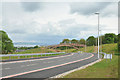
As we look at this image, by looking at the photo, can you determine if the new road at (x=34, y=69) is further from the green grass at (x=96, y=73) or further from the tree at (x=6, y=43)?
the tree at (x=6, y=43)

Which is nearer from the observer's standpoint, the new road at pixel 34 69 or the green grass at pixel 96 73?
the green grass at pixel 96 73

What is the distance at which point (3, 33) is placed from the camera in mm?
56469

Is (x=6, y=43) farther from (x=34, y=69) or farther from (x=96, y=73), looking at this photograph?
(x=96, y=73)

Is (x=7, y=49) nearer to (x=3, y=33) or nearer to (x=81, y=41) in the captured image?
(x=3, y=33)

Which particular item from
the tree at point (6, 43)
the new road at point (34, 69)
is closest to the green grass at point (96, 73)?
the new road at point (34, 69)

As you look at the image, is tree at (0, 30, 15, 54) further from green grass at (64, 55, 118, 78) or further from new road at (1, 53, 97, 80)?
green grass at (64, 55, 118, 78)

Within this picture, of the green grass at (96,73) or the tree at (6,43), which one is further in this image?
the tree at (6,43)

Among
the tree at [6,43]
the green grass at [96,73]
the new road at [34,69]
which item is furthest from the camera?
the tree at [6,43]

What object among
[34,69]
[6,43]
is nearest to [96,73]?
[34,69]

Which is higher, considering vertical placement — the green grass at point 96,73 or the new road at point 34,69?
the green grass at point 96,73

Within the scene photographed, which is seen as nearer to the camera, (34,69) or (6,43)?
(34,69)

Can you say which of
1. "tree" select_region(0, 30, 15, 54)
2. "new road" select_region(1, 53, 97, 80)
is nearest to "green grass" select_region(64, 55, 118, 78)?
"new road" select_region(1, 53, 97, 80)

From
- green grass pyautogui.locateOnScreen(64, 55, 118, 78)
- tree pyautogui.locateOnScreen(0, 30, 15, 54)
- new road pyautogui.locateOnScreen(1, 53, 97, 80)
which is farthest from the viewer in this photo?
tree pyautogui.locateOnScreen(0, 30, 15, 54)

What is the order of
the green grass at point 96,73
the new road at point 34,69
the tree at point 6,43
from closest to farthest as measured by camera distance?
the green grass at point 96,73
the new road at point 34,69
the tree at point 6,43
